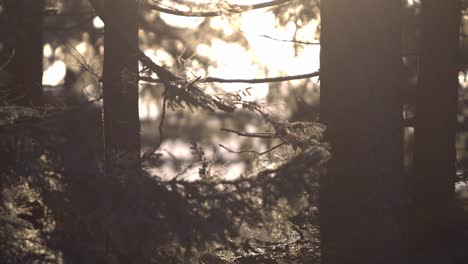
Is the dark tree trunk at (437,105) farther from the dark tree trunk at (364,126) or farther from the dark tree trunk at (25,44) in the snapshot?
the dark tree trunk at (25,44)

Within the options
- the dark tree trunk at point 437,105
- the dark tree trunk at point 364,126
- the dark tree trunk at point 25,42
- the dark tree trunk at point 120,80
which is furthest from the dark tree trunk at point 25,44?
the dark tree trunk at point 437,105

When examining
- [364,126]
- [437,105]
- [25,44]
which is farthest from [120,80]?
[437,105]

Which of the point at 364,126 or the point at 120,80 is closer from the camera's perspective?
the point at 364,126

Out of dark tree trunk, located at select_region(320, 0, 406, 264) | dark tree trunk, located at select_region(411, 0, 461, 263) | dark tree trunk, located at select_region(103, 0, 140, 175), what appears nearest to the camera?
dark tree trunk, located at select_region(320, 0, 406, 264)

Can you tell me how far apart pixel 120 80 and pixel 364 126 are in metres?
2.50

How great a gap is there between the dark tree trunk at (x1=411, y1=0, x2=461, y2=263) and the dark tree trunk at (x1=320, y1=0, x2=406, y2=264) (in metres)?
3.78

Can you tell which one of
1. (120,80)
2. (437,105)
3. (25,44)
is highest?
(25,44)

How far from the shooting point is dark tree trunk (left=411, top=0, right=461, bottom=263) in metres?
10.6

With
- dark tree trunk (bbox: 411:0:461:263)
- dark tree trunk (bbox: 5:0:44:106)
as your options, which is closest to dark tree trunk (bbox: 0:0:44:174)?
dark tree trunk (bbox: 5:0:44:106)

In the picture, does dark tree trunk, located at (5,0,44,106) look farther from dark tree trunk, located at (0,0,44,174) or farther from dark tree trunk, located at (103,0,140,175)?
dark tree trunk, located at (103,0,140,175)

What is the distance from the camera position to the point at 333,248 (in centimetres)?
699

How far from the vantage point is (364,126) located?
22.1 ft

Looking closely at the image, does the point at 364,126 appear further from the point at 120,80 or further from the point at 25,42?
the point at 25,42

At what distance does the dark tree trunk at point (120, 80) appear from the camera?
7.35 metres
